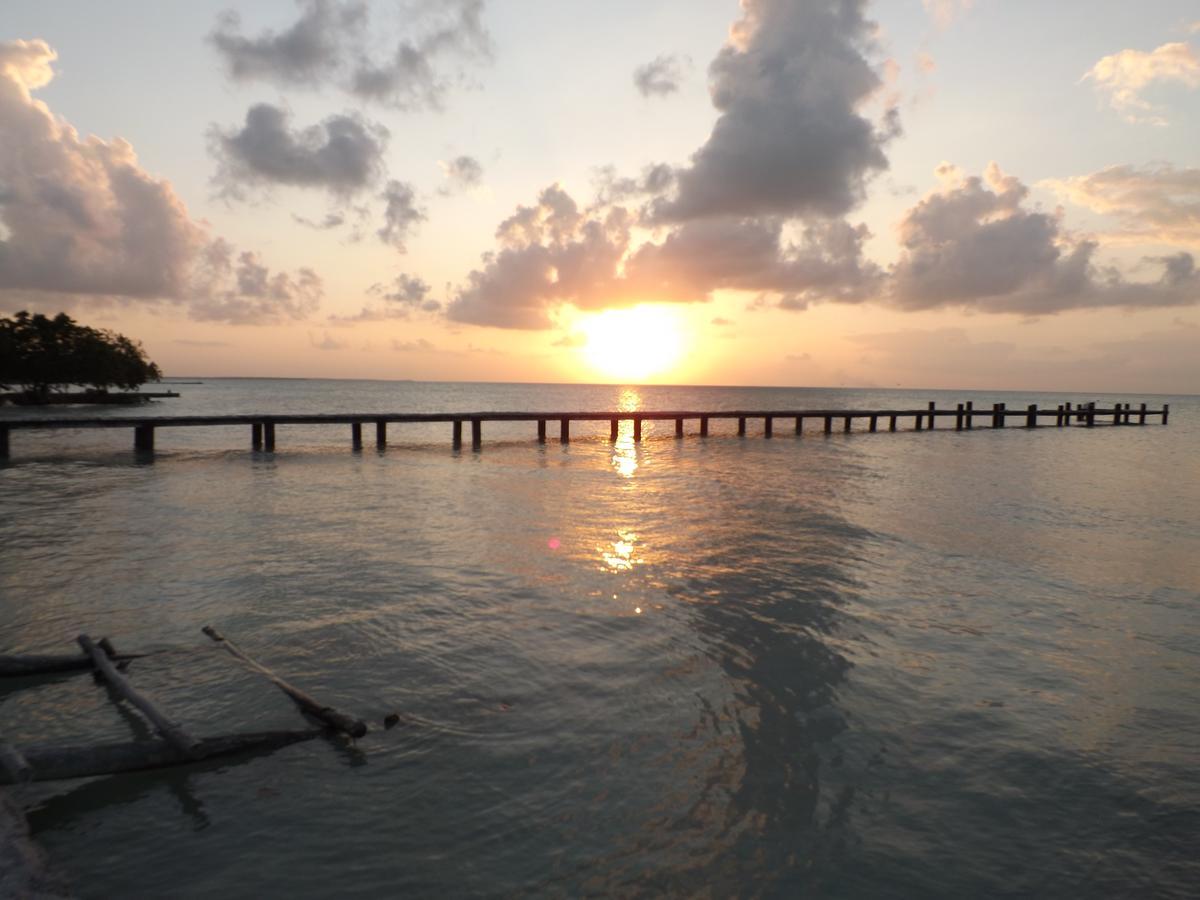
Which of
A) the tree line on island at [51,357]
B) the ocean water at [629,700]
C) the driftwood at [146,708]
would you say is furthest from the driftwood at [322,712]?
the tree line on island at [51,357]

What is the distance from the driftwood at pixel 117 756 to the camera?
15.0 feet

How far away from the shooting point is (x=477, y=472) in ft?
79.2

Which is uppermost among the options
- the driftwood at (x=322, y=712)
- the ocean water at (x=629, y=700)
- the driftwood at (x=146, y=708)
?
the driftwood at (x=146, y=708)

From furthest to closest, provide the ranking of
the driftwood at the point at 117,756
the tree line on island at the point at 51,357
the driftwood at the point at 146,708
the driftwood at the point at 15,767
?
the tree line on island at the point at 51,357
the driftwood at the point at 146,708
the driftwood at the point at 117,756
the driftwood at the point at 15,767

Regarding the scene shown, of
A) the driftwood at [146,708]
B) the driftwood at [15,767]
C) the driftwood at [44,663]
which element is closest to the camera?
the driftwood at [15,767]

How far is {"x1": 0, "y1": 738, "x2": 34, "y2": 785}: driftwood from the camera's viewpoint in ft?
14.3

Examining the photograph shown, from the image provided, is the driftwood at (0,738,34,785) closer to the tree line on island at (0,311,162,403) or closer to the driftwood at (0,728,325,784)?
the driftwood at (0,728,325,784)

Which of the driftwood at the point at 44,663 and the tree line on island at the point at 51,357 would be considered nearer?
the driftwood at the point at 44,663

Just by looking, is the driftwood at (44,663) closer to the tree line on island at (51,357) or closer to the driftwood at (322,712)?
the driftwood at (322,712)

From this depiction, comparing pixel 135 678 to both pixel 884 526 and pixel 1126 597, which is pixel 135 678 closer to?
pixel 1126 597

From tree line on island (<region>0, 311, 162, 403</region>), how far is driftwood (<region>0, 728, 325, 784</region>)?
67028 millimetres

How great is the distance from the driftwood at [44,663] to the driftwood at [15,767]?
2.34 metres

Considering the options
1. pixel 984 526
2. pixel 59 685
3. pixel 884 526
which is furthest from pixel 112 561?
pixel 984 526

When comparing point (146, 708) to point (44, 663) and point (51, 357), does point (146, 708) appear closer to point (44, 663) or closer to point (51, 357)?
point (44, 663)
